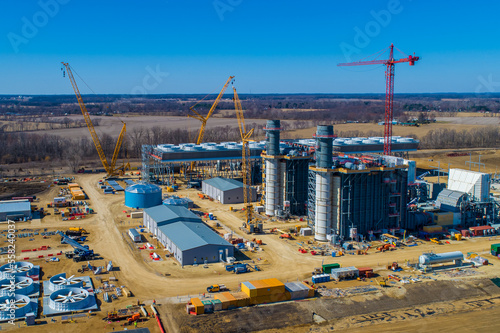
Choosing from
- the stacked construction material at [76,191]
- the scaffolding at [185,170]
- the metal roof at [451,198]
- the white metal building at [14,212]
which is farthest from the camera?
the scaffolding at [185,170]

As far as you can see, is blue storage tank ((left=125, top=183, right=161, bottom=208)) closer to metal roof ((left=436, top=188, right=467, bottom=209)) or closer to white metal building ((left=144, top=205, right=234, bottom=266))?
white metal building ((left=144, top=205, right=234, bottom=266))

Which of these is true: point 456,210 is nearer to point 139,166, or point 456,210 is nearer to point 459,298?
point 459,298

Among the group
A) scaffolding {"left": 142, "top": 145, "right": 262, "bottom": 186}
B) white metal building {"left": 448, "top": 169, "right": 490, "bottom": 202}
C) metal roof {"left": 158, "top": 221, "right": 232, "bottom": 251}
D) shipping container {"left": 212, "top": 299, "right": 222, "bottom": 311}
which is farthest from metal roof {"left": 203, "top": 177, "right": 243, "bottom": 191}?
shipping container {"left": 212, "top": 299, "right": 222, "bottom": 311}

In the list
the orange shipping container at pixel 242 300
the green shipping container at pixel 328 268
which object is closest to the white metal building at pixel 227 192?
the green shipping container at pixel 328 268

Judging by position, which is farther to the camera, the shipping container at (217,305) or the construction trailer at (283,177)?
the construction trailer at (283,177)

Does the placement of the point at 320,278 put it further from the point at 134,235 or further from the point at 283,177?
the point at 283,177

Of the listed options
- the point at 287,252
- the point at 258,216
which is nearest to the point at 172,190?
the point at 258,216

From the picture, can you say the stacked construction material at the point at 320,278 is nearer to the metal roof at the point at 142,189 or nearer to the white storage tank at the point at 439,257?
the white storage tank at the point at 439,257
